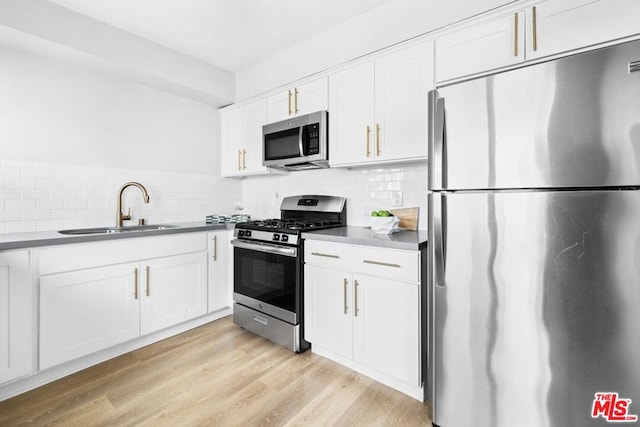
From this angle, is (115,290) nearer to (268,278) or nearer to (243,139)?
(268,278)

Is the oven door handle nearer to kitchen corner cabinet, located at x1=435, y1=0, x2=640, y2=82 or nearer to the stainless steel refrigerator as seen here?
the stainless steel refrigerator

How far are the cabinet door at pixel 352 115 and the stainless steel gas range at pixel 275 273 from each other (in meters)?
0.51

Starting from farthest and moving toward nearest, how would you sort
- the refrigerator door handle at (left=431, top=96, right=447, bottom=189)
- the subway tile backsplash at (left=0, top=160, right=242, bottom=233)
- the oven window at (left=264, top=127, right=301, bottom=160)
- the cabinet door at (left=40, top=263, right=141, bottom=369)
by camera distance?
the oven window at (left=264, top=127, right=301, bottom=160), the subway tile backsplash at (left=0, top=160, right=242, bottom=233), the cabinet door at (left=40, top=263, right=141, bottom=369), the refrigerator door handle at (left=431, top=96, right=447, bottom=189)

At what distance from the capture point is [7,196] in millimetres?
2092

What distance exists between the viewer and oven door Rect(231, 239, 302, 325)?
7.24ft

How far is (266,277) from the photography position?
2.42m

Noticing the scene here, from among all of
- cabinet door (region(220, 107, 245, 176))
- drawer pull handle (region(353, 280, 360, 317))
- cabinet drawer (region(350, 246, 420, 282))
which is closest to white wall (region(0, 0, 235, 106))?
cabinet door (region(220, 107, 245, 176))

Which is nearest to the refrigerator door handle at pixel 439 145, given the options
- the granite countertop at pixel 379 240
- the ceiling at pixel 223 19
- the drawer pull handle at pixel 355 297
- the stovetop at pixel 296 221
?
the granite countertop at pixel 379 240

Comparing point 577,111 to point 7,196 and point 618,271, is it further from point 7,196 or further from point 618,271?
point 7,196

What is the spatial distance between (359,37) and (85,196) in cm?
259

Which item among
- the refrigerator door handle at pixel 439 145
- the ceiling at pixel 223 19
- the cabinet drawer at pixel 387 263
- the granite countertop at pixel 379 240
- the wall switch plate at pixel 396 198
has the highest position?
the ceiling at pixel 223 19

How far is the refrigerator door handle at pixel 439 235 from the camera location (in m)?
1.37

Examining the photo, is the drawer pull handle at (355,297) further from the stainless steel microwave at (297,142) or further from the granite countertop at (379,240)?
the stainless steel microwave at (297,142)

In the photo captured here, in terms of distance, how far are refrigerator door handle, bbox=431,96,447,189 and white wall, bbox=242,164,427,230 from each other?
0.93 m
